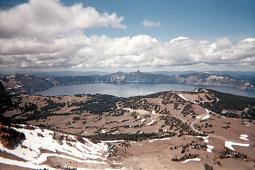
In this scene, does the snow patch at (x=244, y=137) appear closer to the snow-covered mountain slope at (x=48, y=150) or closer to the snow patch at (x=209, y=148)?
the snow patch at (x=209, y=148)

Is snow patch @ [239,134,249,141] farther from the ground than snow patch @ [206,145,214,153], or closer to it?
closer to it

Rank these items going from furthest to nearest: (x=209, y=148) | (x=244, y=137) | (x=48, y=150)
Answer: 1. (x=244, y=137)
2. (x=209, y=148)
3. (x=48, y=150)

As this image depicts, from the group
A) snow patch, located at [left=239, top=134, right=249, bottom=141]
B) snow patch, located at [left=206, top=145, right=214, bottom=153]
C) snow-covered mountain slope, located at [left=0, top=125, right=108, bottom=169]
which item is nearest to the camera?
snow-covered mountain slope, located at [left=0, top=125, right=108, bottom=169]

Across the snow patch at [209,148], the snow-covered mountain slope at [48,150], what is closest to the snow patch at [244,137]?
the snow patch at [209,148]

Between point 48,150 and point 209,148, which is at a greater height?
point 48,150

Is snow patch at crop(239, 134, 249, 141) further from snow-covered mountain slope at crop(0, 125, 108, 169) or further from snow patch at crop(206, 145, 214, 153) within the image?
snow-covered mountain slope at crop(0, 125, 108, 169)

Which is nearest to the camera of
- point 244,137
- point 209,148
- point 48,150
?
point 48,150

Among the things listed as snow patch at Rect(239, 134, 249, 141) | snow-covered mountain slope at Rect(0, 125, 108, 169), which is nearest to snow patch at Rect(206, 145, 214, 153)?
snow patch at Rect(239, 134, 249, 141)

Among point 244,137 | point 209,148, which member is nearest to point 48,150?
point 209,148

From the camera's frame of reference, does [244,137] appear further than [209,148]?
Yes

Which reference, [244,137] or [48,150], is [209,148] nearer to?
[244,137]

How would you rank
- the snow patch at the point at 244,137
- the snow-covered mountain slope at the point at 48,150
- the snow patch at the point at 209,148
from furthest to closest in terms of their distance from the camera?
1. the snow patch at the point at 244,137
2. the snow patch at the point at 209,148
3. the snow-covered mountain slope at the point at 48,150

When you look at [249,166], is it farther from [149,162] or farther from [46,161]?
[46,161]
